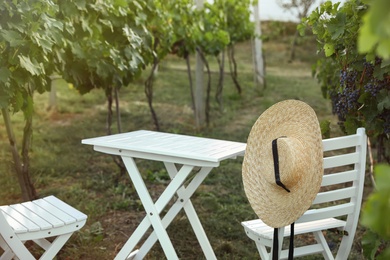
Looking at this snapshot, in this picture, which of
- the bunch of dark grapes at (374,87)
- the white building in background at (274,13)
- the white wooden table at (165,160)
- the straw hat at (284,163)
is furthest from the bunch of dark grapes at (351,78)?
the white building in background at (274,13)

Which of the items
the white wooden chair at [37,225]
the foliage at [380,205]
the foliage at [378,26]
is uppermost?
the foliage at [378,26]

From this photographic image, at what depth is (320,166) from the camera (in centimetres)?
303

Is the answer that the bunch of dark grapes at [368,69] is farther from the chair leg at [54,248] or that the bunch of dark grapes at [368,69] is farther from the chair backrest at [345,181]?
the chair leg at [54,248]

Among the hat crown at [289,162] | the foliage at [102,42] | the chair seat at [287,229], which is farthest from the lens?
the foliage at [102,42]

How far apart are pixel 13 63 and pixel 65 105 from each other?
249 inches

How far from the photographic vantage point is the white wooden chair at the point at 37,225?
3.12 m

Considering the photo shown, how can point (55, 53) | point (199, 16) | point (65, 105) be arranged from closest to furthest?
1. point (55, 53)
2. point (199, 16)
3. point (65, 105)

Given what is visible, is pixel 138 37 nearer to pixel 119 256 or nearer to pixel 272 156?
pixel 119 256

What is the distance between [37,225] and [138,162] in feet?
12.5

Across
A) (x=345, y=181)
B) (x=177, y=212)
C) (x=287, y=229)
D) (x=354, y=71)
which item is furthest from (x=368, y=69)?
(x=177, y=212)

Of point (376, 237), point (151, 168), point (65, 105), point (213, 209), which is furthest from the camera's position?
point (65, 105)

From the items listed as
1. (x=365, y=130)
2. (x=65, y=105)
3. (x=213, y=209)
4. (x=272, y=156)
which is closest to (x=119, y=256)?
(x=272, y=156)

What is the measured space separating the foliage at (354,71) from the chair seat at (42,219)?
1.57 meters

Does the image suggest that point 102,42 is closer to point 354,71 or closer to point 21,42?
point 21,42
